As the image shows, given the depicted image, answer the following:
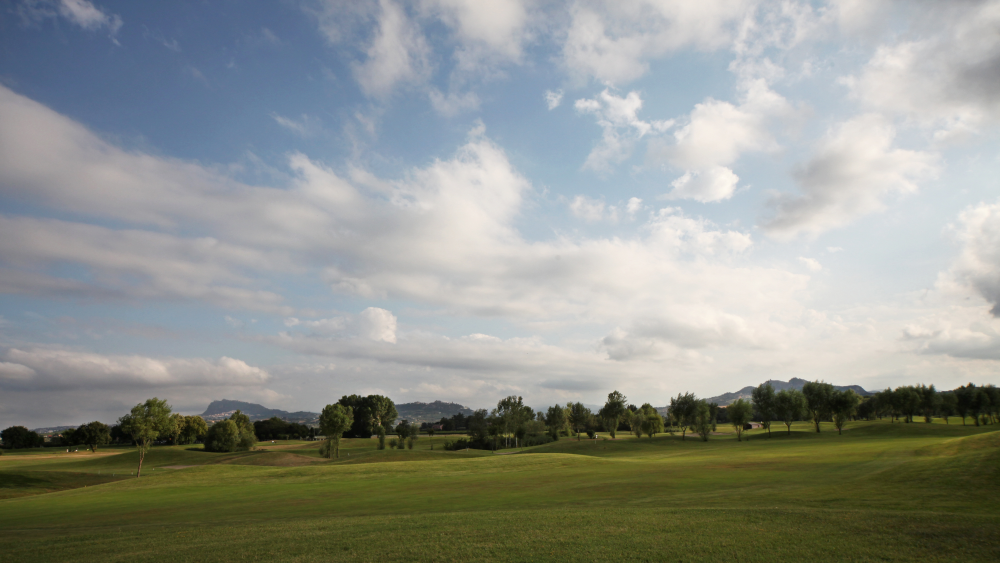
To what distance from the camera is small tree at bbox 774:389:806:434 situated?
96688mm

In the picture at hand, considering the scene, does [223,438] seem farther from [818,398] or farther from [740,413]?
[818,398]

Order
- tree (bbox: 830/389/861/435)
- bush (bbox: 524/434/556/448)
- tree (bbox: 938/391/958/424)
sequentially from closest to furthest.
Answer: tree (bbox: 830/389/861/435), tree (bbox: 938/391/958/424), bush (bbox: 524/434/556/448)

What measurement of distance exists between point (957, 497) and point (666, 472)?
17.7 metres

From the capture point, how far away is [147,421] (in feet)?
185

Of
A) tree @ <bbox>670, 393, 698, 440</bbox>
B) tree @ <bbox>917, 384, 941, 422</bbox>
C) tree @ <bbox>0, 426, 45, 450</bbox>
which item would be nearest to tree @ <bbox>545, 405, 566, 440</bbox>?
tree @ <bbox>670, 393, 698, 440</bbox>

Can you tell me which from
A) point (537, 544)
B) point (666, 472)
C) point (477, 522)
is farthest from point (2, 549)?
point (666, 472)

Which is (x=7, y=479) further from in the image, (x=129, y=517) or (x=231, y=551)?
(x=231, y=551)

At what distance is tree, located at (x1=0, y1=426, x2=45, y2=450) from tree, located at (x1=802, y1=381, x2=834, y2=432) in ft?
647

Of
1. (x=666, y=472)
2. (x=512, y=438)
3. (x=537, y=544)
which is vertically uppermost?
(x=537, y=544)

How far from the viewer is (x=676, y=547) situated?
13.4 metres

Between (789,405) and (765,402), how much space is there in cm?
546

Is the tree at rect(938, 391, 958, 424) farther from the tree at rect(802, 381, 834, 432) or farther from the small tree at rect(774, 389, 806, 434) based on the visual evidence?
the small tree at rect(774, 389, 806, 434)

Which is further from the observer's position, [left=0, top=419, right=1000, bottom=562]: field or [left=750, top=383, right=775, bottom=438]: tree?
[left=750, top=383, right=775, bottom=438]: tree

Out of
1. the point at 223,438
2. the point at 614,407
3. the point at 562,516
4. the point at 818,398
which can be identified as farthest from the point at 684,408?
the point at 223,438
